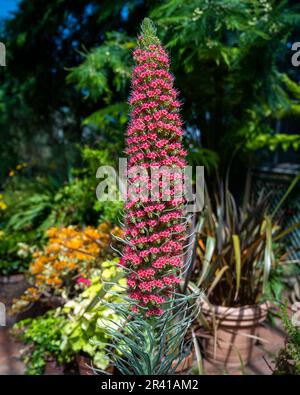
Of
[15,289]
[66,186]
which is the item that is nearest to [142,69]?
[15,289]

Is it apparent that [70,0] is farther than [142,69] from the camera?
Yes

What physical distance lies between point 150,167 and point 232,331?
1.81m

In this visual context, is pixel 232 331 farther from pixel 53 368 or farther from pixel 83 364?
pixel 53 368

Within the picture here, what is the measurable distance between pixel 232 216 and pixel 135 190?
73.4 inches

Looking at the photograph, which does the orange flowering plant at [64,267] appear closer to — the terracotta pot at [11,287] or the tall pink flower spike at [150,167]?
the terracotta pot at [11,287]

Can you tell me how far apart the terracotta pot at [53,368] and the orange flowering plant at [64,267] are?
0.49 m

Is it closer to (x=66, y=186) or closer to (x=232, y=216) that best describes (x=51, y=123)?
(x=66, y=186)

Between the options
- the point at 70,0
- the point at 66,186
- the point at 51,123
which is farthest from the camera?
the point at 51,123

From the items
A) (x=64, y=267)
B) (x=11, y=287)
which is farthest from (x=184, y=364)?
(x=11, y=287)

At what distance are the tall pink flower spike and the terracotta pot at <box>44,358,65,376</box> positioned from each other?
151cm

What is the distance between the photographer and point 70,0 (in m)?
5.57

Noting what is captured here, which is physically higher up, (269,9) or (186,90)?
(269,9)

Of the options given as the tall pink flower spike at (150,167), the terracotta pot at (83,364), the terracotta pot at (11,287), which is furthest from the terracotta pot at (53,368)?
the tall pink flower spike at (150,167)

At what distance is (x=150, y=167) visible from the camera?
1.47 metres
